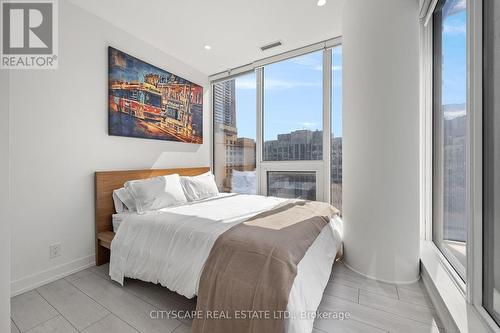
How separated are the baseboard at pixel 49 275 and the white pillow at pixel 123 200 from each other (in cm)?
56

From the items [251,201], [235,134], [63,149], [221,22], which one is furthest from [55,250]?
[221,22]

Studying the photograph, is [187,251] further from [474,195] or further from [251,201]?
[474,195]

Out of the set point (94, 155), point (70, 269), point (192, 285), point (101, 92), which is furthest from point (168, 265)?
point (101, 92)

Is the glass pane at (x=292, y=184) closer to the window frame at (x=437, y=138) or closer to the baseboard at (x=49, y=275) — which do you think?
the window frame at (x=437, y=138)

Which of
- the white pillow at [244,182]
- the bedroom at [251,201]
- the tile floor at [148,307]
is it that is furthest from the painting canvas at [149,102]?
the tile floor at [148,307]

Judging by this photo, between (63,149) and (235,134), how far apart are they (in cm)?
243

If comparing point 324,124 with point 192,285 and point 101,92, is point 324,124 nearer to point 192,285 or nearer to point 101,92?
point 192,285

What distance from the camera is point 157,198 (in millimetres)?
2283

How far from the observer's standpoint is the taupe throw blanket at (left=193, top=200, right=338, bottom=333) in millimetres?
1055

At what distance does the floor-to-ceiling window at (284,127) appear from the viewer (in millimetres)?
2971

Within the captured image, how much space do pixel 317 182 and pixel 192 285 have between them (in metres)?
2.22

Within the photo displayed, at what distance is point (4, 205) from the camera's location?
1.04 m

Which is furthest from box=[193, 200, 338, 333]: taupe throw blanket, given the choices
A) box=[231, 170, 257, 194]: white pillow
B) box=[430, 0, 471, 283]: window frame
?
box=[231, 170, 257, 194]: white pillow

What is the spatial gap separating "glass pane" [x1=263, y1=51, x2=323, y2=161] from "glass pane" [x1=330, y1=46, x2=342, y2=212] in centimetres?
17
